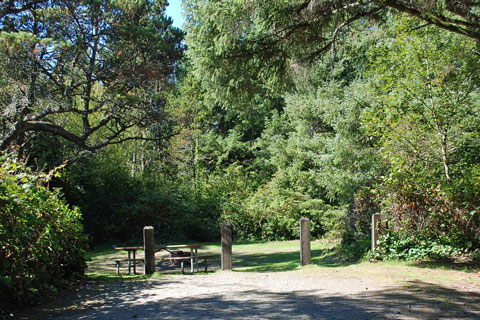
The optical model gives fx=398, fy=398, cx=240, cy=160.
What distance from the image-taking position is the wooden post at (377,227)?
8.89m

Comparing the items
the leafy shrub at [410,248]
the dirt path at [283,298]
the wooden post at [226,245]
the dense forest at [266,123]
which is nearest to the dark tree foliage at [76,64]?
the dense forest at [266,123]

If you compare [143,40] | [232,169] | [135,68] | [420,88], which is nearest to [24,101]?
[135,68]

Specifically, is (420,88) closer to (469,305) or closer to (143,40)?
(469,305)

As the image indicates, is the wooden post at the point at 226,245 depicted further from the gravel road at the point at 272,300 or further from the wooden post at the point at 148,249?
the wooden post at the point at 148,249

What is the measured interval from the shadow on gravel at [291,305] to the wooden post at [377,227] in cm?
256

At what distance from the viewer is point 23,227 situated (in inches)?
200

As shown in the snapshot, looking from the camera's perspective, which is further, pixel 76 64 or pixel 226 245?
pixel 76 64

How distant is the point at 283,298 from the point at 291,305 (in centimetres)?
45

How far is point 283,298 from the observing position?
5.74 m

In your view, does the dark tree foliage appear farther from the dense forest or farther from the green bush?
the green bush

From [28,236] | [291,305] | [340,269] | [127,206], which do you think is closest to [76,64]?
[127,206]

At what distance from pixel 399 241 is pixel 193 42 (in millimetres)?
11553

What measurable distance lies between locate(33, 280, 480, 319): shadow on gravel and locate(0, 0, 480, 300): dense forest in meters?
1.24

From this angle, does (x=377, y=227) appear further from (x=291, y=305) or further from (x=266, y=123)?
(x=266, y=123)
